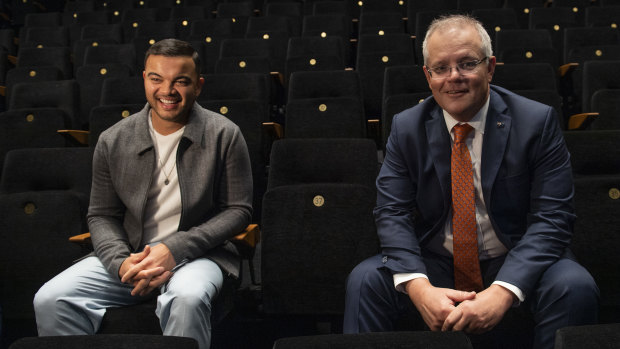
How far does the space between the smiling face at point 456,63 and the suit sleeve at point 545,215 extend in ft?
0.17

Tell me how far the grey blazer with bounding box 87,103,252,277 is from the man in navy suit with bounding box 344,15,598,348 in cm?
13

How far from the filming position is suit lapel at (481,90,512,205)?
0.35m

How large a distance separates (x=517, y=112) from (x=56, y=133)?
61 centimetres

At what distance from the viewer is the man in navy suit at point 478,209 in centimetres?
31

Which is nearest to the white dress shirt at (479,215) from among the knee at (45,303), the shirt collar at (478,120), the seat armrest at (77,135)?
the shirt collar at (478,120)

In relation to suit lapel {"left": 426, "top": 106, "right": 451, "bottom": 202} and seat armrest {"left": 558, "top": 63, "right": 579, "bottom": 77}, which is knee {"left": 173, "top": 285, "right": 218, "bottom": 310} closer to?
suit lapel {"left": 426, "top": 106, "right": 451, "bottom": 202}

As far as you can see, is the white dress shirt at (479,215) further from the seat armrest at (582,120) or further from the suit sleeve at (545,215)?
the seat armrest at (582,120)

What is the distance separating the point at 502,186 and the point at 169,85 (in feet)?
0.91

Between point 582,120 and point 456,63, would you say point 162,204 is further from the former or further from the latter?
point 582,120

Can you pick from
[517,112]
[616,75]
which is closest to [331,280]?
[517,112]

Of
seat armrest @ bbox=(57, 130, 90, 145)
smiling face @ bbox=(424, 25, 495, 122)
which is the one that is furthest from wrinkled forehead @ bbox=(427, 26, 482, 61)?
seat armrest @ bbox=(57, 130, 90, 145)

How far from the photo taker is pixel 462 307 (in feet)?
0.97

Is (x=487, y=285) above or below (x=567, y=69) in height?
below

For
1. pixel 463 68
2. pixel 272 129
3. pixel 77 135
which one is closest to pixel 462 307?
pixel 463 68
